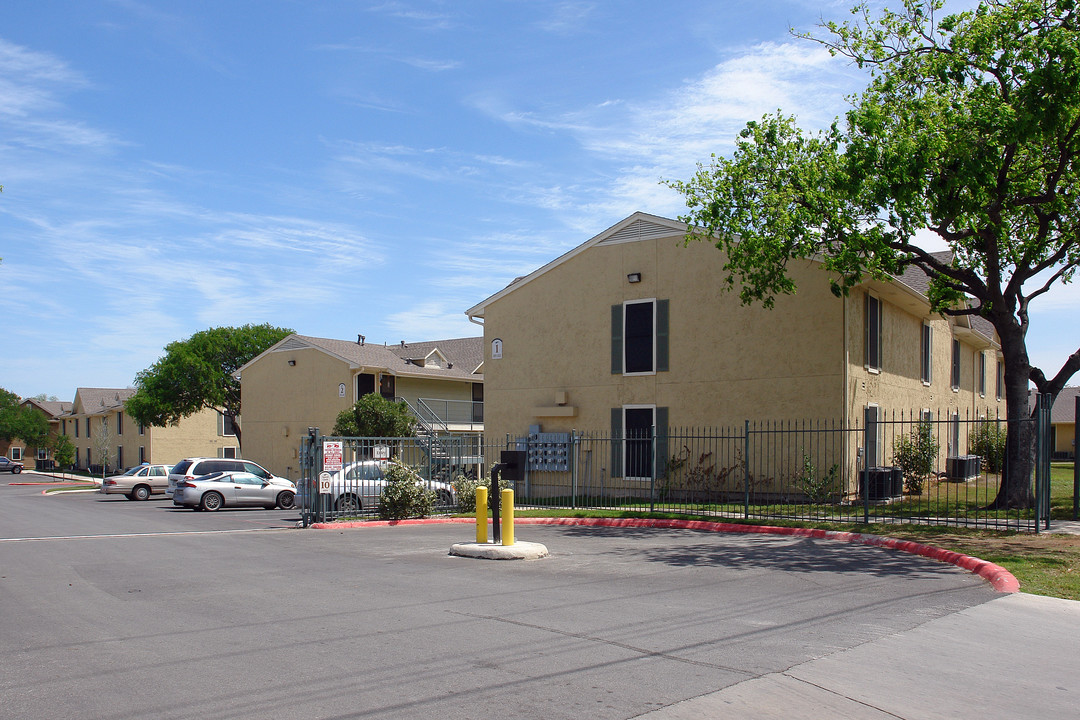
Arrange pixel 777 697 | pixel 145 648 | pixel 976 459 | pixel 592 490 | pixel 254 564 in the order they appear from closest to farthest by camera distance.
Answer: pixel 777 697, pixel 145 648, pixel 254 564, pixel 592 490, pixel 976 459

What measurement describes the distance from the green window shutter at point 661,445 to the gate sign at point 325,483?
8.86 metres

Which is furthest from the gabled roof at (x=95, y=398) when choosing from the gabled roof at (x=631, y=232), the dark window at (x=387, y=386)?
the gabled roof at (x=631, y=232)

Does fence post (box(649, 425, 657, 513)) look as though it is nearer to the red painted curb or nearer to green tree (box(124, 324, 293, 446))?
the red painted curb

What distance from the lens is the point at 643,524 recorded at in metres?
18.0

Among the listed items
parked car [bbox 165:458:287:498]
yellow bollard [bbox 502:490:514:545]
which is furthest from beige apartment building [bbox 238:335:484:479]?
yellow bollard [bbox 502:490:514:545]

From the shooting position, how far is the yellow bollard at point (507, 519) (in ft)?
44.1

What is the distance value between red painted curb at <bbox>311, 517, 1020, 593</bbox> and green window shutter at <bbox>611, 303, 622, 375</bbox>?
6818mm

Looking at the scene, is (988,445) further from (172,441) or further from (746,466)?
(172,441)

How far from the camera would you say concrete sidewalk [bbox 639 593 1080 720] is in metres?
5.57

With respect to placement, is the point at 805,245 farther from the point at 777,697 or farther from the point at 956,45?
the point at 777,697

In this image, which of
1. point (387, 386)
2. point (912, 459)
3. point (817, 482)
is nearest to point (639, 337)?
point (817, 482)

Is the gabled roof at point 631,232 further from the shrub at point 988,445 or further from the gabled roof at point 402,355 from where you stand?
the gabled roof at point 402,355

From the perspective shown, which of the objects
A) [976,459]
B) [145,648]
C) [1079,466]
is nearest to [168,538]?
[145,648]

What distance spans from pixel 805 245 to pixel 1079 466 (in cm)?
648
